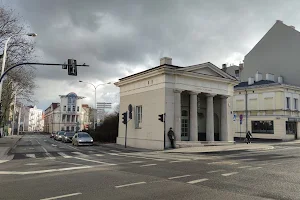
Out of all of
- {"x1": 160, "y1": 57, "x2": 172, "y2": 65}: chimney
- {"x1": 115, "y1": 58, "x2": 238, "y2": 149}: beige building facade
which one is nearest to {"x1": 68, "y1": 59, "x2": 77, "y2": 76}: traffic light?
{"x1": 115, "y1": 58, "x2": 238, "y2": 149}: beige building facade

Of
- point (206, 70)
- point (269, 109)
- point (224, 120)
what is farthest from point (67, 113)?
point (206, 70)

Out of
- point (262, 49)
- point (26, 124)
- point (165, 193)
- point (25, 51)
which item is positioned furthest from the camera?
point (26, 124)

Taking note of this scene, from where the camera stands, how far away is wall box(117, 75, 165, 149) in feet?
80.2

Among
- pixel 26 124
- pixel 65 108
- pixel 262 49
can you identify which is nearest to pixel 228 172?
pixel 262 49

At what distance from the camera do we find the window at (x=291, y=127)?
3803cm

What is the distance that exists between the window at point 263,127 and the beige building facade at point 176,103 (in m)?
12.4

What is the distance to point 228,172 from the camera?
10.6 m

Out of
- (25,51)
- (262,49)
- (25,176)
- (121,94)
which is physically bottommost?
(25,176)

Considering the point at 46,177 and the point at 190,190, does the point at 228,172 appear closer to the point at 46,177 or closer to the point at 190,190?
the point at 190,190

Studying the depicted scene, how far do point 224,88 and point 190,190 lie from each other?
22739mm

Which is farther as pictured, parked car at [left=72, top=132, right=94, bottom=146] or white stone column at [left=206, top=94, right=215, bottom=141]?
parked car at [left=72, top=132, right=94, bottom=146]

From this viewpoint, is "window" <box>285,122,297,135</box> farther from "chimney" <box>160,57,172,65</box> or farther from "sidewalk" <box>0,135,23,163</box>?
"sidewalk" <box>0,135,23,163</box>

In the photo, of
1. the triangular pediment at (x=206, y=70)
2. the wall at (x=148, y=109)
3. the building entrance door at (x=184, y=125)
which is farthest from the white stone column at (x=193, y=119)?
the wall at (x=148, y=109)

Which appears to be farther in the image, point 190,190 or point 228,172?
point 228,172
